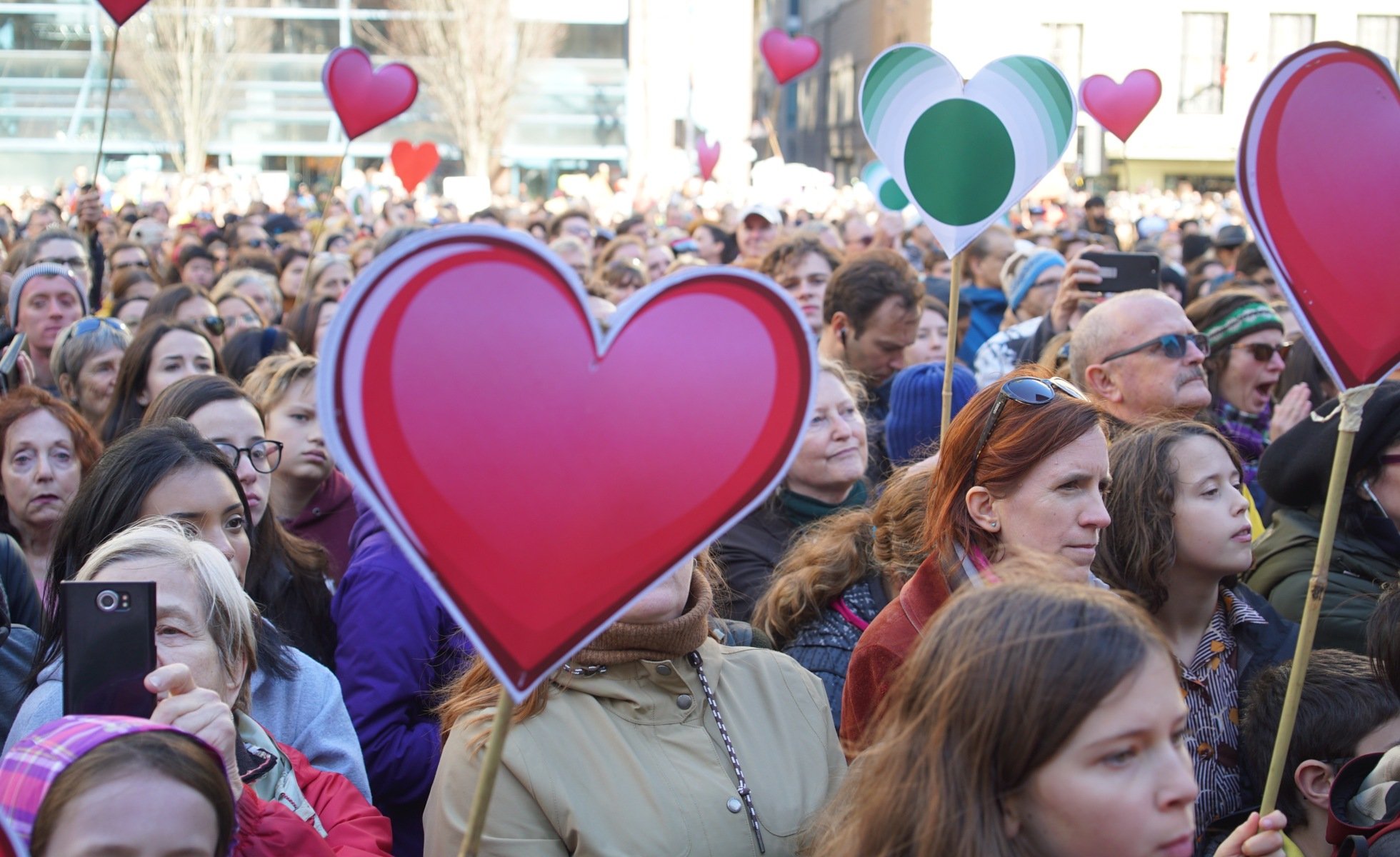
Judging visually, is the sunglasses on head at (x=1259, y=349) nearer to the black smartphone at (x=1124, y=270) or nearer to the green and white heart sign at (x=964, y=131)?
A: the black smartphone at (x=1124, y=270)

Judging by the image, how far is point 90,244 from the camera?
947 centimetres

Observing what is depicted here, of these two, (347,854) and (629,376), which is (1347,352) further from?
(347,854)

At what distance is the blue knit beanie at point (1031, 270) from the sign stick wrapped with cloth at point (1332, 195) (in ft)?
15.3

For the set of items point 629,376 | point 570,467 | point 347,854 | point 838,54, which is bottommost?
point 347,854

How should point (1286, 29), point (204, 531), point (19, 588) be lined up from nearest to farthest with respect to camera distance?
1. point (204, 531)
2. point (19, 588)
3. point (1286, 29)

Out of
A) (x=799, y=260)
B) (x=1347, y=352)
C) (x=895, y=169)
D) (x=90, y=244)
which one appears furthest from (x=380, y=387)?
(x=90, y=244)

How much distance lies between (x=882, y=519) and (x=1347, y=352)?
4.01ft

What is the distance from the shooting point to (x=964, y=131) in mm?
4160

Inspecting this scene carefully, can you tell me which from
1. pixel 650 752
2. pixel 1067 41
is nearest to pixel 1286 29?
pixel 1067 41

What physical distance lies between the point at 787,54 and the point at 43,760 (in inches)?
560

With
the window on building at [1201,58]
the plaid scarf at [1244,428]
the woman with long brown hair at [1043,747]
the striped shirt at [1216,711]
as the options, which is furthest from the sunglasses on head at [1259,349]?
the window on building at [1201,58]

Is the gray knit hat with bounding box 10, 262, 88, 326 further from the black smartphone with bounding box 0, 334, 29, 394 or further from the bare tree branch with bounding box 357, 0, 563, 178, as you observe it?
the bare tree branch with bounding box 357, 0, 563, 178

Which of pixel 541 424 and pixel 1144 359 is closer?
pixel 541 424

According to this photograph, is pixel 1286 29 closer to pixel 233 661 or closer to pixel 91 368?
pixel 91 368
